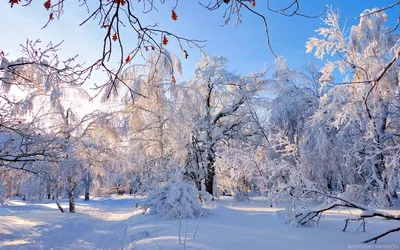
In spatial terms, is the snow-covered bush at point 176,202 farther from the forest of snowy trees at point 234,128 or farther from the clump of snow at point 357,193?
the clump of snow at point 357,193

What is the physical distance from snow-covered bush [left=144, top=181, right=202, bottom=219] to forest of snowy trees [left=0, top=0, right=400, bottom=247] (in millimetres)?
37

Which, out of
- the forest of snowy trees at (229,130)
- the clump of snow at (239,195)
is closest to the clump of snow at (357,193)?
the forest of snowy trees at (229,130)

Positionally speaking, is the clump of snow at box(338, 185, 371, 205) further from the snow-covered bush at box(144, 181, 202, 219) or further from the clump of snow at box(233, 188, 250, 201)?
the clump of snow at box(233, 188, 250, 201)

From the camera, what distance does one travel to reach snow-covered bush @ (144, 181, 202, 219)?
883cm

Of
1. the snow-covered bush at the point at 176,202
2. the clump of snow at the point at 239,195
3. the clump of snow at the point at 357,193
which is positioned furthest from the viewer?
the clump of snow at the point at 239,195

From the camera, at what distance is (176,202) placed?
9055mm

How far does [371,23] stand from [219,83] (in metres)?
7.95

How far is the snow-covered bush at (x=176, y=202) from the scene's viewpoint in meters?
8.83

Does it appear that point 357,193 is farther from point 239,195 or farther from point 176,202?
point 176,202

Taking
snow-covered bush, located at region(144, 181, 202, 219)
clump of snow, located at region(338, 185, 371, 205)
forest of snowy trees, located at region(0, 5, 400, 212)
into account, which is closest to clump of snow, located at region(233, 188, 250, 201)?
forest of snowy trees, located at region(0, 5, 400, 212)

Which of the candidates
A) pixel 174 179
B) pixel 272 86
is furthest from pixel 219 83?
pixel 174 179

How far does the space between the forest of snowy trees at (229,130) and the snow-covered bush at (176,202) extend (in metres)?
0.04

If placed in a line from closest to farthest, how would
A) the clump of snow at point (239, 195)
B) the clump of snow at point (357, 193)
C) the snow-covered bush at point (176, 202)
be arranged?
the snow-covered bush at point (176, 202), the clump of snow at point (357, 193), the clump of snow at point (239, 195)

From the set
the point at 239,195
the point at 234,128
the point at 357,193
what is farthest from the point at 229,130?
the point at 357,193
